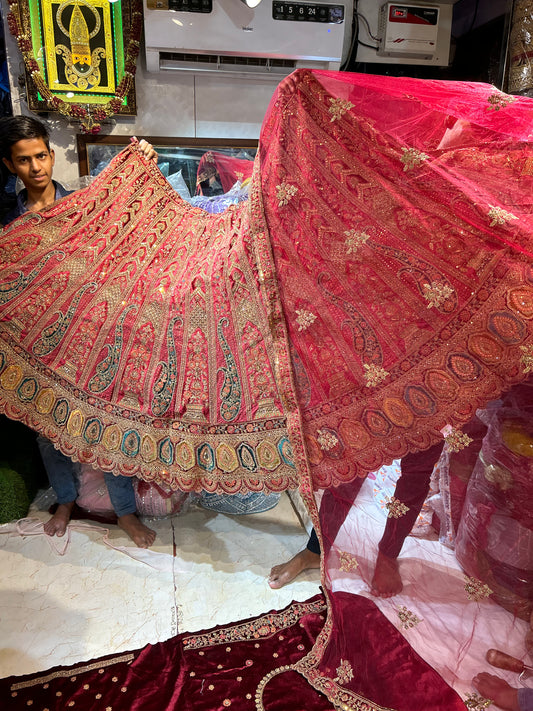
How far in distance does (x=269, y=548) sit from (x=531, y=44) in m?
2.21

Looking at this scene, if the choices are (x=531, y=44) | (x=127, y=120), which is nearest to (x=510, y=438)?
(x=531, y=44)

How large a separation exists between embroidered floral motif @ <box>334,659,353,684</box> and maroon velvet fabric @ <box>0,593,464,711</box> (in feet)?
0.07

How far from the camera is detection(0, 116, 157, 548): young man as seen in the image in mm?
1836

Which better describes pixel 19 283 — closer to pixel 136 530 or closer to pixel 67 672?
pixel 136 530

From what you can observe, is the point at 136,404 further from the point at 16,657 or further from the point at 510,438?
the point at 510,438

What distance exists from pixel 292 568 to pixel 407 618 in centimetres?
53

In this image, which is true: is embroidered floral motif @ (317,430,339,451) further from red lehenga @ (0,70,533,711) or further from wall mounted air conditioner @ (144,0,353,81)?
wall mounted air conditioner @ (144,0,353,81)

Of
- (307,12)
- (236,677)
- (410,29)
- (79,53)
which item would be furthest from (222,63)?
(236,677)

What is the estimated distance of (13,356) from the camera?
62.7 inches

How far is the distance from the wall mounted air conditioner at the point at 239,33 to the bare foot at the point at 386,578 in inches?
90.8

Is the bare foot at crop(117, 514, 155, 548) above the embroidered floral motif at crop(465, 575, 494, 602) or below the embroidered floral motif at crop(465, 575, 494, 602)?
below

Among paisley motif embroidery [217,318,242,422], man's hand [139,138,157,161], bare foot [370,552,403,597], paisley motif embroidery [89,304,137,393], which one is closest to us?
bare foot [370,552,403,597]

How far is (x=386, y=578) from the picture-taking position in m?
1.24

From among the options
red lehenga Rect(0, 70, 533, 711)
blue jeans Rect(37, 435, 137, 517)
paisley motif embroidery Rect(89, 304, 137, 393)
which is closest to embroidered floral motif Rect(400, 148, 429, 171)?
red lehenga Rect(0, 70, 533, 711)
